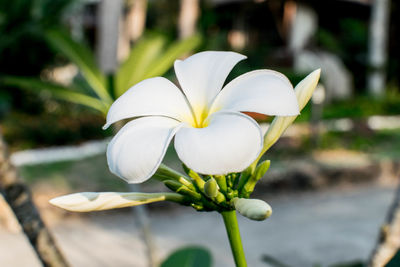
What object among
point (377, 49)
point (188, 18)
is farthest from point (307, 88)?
point (377, 49)

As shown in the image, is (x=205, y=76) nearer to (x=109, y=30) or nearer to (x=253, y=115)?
(x=253, y=115)

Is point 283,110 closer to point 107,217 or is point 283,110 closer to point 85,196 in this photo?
point 85,196

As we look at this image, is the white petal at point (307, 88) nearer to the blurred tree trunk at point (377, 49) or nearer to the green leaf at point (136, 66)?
the green leaf at point (136, 66)

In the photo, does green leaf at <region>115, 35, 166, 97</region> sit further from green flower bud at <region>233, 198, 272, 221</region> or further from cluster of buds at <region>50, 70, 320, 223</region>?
green flower bud at <region>233, 198, 272, 221</region>

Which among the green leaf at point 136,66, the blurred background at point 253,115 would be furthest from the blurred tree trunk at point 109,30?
the green leaf at point 136,66

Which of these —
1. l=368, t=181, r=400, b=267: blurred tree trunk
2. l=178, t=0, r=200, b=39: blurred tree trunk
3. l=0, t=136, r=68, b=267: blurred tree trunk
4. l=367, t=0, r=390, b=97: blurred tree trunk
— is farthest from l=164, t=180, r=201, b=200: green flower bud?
l=367, t=0, r=390, b=97: blurred tree trunk

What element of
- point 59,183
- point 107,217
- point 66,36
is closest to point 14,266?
point 107,217
